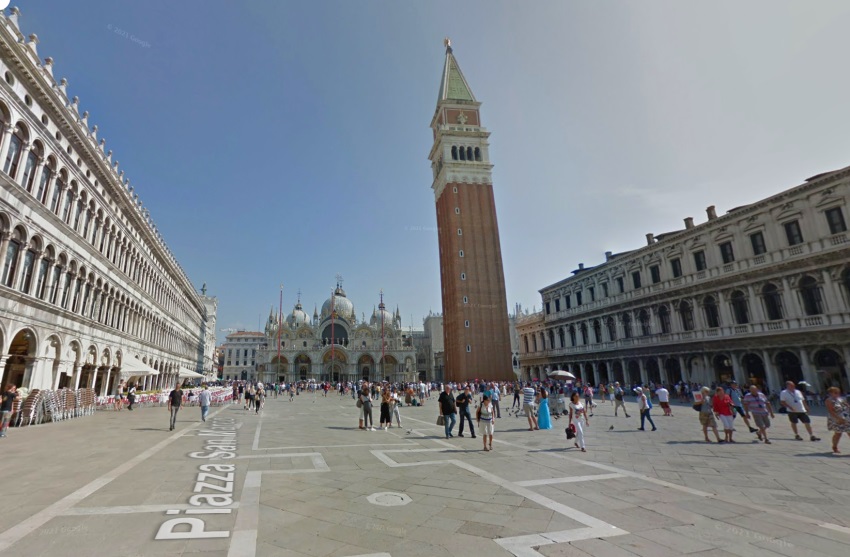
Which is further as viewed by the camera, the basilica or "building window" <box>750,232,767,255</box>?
the basilica

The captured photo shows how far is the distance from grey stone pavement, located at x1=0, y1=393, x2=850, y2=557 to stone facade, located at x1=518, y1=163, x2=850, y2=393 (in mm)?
14683

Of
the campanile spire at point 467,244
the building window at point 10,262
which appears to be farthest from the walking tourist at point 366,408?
the campanile spire at point 467,244

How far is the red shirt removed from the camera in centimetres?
1059

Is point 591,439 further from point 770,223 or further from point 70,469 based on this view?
point 770,223

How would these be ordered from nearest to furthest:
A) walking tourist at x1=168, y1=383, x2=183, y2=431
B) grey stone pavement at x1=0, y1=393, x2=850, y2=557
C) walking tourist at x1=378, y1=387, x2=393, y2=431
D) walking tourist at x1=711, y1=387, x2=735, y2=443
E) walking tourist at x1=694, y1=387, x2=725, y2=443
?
grey stone pavement at x1=0, y1=393, x2=850, y2=557 → walking tourist at x1=711, y1=387, x2=735, y2=443 → walking tourist at x1=694, y1=387, x2=725, y2=443 → walking tourist at x1=168, y1=383, x2=183, y2=431 → walking tourist at x1=378, y1=387, x2=393, y2=431

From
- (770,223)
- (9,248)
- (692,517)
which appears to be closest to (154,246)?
(9,248)

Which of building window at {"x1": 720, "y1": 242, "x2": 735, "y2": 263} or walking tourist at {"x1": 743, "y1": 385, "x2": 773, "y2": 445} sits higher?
building window at {"x1": 720, "y1": 242, "x2": 735, "y2": 263}

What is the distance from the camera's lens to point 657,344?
2964 centimetres

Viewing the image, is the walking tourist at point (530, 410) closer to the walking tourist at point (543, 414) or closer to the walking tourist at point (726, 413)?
the walking tourist at point (543, 414)

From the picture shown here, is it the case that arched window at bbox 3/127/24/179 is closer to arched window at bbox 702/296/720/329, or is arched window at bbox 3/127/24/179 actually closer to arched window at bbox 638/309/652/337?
arched window at bbox 702/296/720/329

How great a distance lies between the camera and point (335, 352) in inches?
2997

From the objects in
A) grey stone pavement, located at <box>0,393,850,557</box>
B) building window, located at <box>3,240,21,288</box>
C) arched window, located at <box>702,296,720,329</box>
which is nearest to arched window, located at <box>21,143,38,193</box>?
building window, located at <box>3,240,21,288</box>

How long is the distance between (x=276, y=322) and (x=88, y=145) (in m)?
62.7

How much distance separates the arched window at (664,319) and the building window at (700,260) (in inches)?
143
